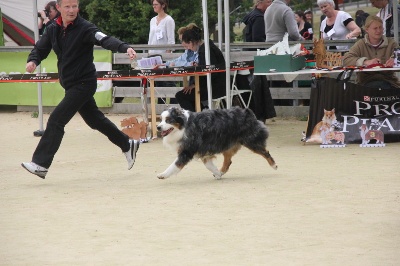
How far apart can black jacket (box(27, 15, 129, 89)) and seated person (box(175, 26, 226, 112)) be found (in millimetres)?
3919

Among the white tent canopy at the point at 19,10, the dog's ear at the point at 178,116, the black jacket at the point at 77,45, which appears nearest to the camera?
the dog's ear at the point at 178,116

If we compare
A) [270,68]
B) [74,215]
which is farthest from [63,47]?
[270,68]

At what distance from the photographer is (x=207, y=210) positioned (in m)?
8.34

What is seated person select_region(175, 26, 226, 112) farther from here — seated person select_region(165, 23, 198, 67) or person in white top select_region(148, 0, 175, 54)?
person in white top select_region(148, 0, 175, 54)

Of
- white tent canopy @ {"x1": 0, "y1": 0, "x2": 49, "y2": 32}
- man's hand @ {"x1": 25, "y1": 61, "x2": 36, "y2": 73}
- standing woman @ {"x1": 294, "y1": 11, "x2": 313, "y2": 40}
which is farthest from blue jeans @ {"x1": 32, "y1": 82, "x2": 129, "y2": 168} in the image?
white tent canopy @ {"x1": 0, "y1": 0, "x2": 49, "y2": 32}

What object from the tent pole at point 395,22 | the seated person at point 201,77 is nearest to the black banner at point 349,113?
the tent pole at point 395,22

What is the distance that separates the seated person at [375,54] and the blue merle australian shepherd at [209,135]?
278 centimetres

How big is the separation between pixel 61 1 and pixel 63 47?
473mm

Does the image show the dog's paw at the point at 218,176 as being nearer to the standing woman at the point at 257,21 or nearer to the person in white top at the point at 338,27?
the person in white top at the point at 338,27

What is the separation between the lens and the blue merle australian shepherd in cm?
991

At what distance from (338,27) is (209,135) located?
5.76 m

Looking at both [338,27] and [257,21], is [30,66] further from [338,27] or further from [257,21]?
[257,21]

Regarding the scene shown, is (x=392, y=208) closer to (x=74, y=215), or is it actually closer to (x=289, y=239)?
(x=289, y=239)

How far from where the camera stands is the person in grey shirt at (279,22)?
14.6m
